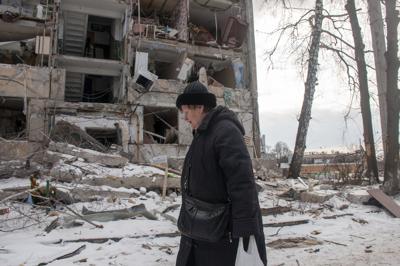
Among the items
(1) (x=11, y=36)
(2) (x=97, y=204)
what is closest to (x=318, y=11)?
(2) (x=97, y=204)

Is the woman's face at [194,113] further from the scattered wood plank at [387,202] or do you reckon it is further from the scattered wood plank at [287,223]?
the scattered wood plank at [387,202]

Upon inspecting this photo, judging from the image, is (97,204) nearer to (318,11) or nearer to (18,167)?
(18,167)

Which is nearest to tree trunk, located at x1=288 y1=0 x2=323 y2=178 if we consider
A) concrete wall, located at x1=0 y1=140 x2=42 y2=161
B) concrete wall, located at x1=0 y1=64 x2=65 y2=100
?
concrete wall, located at x1=0 y1=140 x2=42 y2=161

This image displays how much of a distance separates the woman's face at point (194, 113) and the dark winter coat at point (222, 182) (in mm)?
78

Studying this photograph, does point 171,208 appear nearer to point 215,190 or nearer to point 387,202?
point 387,202

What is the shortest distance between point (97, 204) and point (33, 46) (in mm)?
14666

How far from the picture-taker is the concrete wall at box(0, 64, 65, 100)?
1825 centimetres

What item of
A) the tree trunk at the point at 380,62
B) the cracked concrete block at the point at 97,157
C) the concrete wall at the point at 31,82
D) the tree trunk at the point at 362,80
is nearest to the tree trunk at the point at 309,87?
the tree trunk at the point at 362,80

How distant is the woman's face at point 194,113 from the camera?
9.23ft

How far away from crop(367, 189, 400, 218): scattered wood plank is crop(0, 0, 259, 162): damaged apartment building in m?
11.0

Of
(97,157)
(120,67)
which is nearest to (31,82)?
(120,67)

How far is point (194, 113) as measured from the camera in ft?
9.29

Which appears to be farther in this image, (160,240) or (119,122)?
(119,122)

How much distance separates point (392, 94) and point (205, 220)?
28.5 ft
